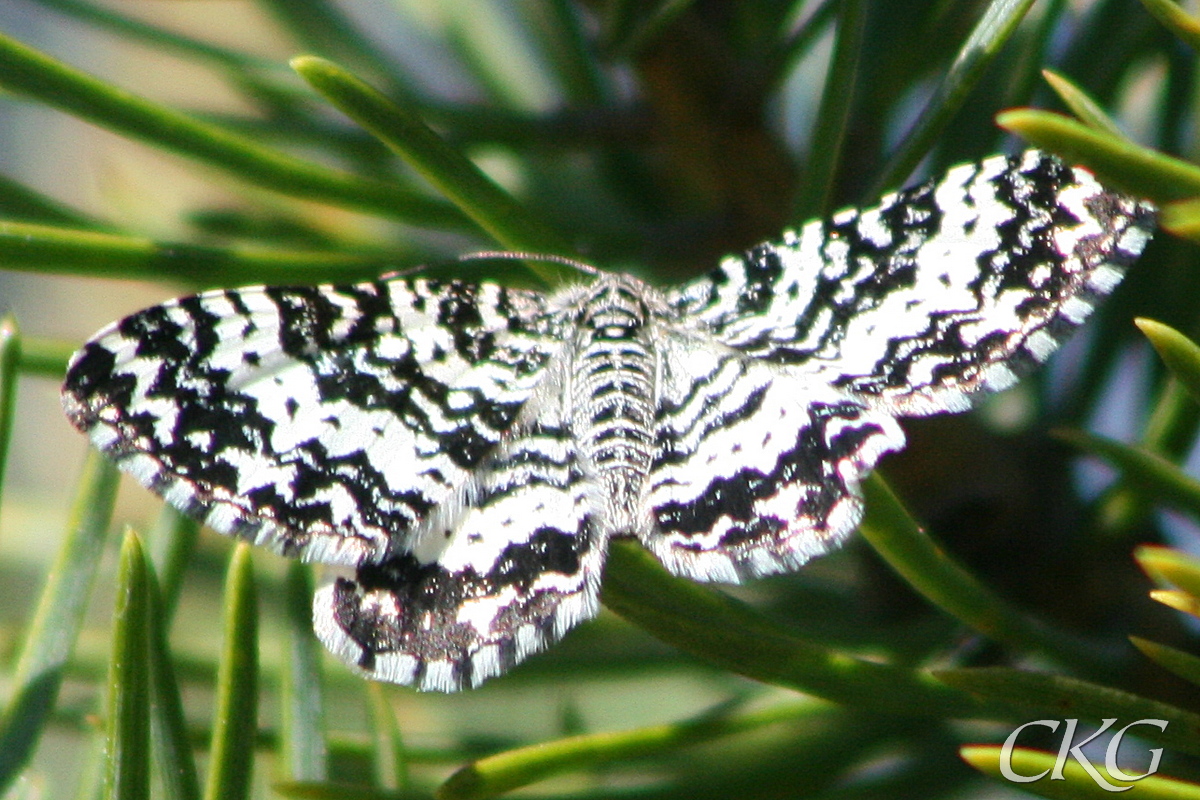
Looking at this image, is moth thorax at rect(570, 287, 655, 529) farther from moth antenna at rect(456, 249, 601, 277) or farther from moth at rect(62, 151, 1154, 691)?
moth antenna at rect(456, 249, 601, 277)

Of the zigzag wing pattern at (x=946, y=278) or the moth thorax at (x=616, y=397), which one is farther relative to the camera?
the moth thorax at (x=616, y=397)

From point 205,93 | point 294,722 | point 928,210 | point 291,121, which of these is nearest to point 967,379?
point 928,210

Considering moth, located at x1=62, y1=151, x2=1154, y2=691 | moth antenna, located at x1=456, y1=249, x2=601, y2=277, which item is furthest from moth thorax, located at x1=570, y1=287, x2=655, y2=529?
moth antenna, located at x1=456, y1=249, x2=601, y2=277

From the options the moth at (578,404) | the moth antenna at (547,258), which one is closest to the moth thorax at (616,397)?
the moth at (578,404)

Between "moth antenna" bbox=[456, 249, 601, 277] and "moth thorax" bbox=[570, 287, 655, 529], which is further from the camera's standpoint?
"moth thorax" bbox=[570, 287, 655, 529]

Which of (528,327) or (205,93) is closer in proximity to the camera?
(528,327)

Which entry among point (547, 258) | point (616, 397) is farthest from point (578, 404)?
point (547, 258)

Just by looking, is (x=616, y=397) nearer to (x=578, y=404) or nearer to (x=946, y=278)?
(x=578, y=404)

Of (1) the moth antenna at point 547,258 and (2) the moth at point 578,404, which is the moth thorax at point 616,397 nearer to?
(2) the moth at point 578,404

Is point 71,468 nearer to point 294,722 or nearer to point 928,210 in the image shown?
point 294,722
